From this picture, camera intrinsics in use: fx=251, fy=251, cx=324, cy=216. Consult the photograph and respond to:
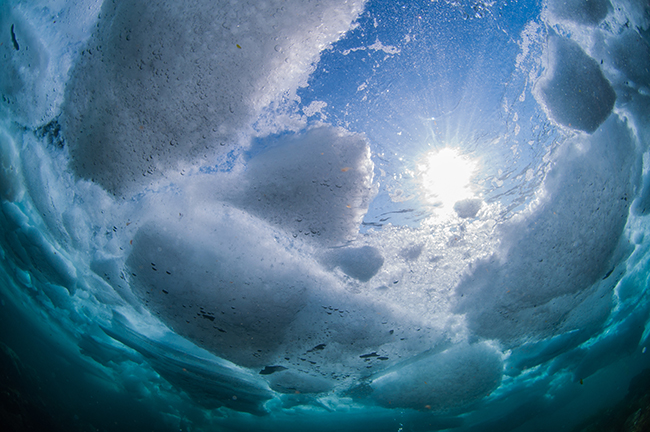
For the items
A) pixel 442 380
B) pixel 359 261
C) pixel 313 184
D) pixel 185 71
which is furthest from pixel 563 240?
pixel 185 71

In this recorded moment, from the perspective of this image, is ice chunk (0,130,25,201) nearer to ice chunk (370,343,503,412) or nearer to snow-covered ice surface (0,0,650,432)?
snow-covered ice surface (0,0,650,432)

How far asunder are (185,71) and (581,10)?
21.8ft

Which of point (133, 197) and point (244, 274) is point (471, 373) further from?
point (133, 197)

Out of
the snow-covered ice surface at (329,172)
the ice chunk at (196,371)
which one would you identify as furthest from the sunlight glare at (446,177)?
the ice chunk at (196,371)

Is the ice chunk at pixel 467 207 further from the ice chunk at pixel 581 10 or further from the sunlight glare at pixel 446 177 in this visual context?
the ice chunk at pixel 581 10

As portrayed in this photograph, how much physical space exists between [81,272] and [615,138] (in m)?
14.3

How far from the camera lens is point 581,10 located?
4266mm

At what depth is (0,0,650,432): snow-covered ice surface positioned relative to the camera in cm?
375

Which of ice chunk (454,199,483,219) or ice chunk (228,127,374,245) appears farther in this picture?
ice chunk (454,199,483,219)

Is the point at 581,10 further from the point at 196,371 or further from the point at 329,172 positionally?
the point at 196,371

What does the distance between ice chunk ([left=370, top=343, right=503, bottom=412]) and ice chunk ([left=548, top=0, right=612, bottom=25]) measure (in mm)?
9024

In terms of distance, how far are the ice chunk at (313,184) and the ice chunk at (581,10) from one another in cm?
374

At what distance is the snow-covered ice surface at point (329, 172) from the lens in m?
3.75

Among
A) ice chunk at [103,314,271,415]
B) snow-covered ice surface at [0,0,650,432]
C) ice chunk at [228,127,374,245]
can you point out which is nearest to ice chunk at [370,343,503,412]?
snow-covered ice surface at [0,0,650,432]
